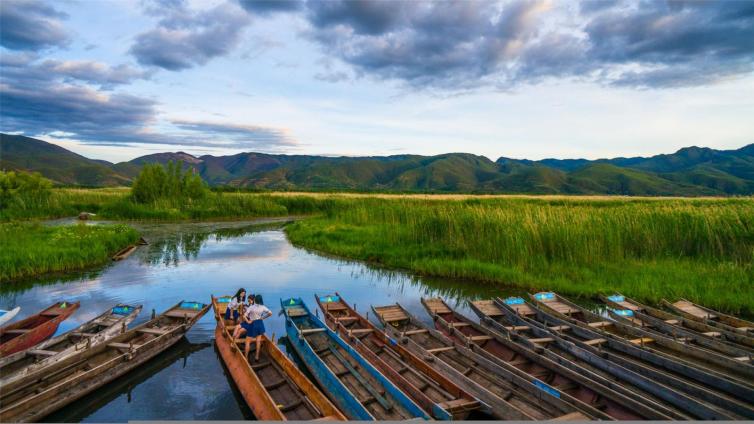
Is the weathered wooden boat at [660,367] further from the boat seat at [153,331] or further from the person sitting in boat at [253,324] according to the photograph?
the boat seat at [153,331]

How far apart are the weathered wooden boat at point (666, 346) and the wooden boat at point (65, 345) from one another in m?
12.8

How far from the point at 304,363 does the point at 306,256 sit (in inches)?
600

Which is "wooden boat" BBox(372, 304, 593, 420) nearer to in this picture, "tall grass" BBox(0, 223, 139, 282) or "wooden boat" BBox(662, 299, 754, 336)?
"wooden boat" BBox(662, 299, 754, 336)

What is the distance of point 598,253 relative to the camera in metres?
18.5

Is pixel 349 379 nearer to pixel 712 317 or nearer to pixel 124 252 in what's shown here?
pixel 712 317

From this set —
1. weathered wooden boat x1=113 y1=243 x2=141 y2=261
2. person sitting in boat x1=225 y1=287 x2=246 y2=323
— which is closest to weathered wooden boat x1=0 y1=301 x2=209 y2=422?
person sitting in boat x1=225 y1=287 x2=246 y2=323

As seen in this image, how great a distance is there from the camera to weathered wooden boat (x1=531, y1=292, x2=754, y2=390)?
26.4 feet

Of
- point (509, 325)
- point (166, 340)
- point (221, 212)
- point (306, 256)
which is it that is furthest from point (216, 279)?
point (221, 212)

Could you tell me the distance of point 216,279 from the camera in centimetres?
1908

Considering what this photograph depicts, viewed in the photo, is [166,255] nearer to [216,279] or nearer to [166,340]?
[216,279]

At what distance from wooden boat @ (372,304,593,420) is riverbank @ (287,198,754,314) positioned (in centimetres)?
848

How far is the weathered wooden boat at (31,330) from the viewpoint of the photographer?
1001 centimetres

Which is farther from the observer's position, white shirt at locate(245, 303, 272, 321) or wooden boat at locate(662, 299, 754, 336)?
wooden boat at locate(662, 299, 754, 336)

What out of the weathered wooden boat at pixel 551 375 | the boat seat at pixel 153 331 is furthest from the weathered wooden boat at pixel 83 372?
the weathered wooden boat at pixel 551 375
